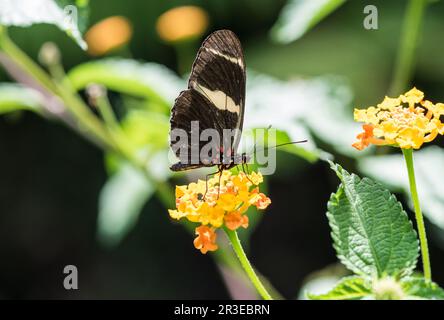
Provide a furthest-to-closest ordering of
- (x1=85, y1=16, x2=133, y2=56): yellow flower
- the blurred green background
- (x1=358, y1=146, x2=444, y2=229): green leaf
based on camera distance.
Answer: the blurred green background, (x1=85, y1=16, x2=133, y2=56): yellow flower, (x1=358, y1=146, x2=444, y2=229): green leaf

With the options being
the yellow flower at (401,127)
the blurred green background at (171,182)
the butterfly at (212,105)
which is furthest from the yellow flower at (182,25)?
the yellow flower at (401,127)

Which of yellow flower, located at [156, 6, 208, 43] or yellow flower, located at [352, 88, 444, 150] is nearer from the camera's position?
yellow flower, located at [352, 88, 444, 150]

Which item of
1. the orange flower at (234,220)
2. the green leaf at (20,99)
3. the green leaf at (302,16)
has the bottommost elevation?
the orange flower at (234,220)

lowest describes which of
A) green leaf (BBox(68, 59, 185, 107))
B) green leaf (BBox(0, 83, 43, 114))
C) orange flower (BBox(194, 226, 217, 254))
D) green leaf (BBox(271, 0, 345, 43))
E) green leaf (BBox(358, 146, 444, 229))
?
orange flower (BBox(194, 226, 217, 254))

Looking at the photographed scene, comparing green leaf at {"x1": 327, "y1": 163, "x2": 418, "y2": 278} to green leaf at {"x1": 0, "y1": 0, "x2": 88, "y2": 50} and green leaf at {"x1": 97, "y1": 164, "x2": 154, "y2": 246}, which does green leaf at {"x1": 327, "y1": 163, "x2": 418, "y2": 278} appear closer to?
green leaf at {"x1": 0, "y1": 0, "x2": 88, "y2": 50}

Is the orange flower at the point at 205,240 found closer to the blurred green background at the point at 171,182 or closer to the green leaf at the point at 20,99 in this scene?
the green leaf at the point at 20,99

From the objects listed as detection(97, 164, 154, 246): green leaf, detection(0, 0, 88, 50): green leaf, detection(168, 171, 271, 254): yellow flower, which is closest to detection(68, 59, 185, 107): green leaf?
detection(97, 164, 154, 246): green leaf
